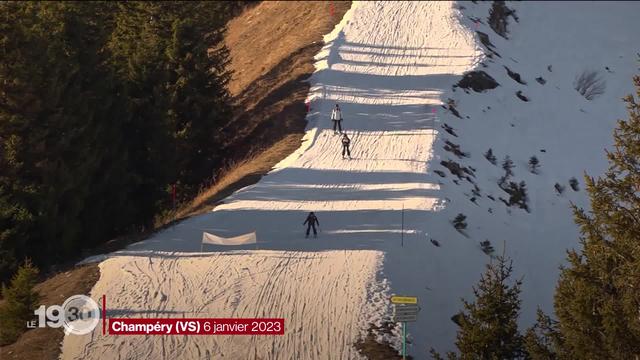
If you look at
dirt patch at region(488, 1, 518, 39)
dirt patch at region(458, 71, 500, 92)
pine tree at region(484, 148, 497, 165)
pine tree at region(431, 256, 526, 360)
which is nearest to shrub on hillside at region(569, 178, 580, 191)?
pine tree at region(484, 148, 497, 165)

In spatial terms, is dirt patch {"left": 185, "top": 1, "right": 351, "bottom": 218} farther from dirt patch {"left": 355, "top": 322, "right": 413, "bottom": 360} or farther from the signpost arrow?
the signpost arrow

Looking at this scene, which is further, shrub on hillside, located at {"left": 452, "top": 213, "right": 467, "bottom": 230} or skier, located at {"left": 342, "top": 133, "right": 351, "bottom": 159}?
skier, located at {"left": 342, "top": 133, "right": 351, "bottom": 159}

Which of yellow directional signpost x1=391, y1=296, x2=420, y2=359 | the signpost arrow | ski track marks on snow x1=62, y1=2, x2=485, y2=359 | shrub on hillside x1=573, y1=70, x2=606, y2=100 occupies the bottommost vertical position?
ski track marks on snow x1=62, y1=2, x2=485, y2=359

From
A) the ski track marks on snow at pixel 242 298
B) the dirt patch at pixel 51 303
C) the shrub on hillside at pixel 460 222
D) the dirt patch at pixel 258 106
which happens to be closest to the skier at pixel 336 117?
the dirt patch at pixel 258 106

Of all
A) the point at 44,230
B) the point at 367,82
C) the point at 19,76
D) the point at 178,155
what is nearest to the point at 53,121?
the point at 19,76

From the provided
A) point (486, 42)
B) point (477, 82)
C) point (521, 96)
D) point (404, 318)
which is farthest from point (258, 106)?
point (404, 318)

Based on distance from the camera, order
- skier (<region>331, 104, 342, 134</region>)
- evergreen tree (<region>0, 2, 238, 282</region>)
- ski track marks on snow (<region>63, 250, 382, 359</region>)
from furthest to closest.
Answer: skier (<region>331, 104, 342, 134</region>) < evergreen tree (<region>0, 2, 238, 282</region>) < ski track marks on snow (<region>63, 250, 382, 359</region>)

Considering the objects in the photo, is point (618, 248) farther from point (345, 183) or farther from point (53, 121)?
point (53, 121)

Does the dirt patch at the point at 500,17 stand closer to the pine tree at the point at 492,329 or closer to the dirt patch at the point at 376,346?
the dirt patch at the point at 376,346
